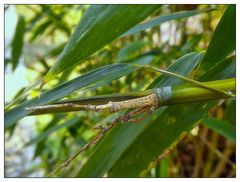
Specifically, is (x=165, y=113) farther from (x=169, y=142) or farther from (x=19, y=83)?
(x=19, y=83)

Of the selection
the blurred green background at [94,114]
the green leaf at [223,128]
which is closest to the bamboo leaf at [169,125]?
the green leaf at [223,128]

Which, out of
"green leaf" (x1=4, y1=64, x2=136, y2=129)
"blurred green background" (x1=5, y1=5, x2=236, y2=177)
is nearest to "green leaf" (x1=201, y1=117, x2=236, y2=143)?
"blurred green background" (x1=5, y1=5, x2=236, y2=177)

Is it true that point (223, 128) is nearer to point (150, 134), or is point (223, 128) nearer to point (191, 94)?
point (150, 134)

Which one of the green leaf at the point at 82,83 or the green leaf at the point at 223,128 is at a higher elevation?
the green leaf at the point at 82,83

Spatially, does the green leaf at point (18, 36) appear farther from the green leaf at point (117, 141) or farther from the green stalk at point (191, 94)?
the green stalk at point (191, 94)

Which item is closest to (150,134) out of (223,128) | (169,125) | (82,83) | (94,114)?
(169,125)

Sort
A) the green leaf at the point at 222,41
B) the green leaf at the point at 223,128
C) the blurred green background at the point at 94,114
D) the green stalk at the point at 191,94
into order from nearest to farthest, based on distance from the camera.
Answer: the green stalk at the point at 191,94 < the green leaf at the point at 222,41 < the green leaf at the point at 223,128 < the blurred green background at the point at 94,114

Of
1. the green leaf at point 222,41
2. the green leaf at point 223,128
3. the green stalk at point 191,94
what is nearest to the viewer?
the green stalk at point 191,94
